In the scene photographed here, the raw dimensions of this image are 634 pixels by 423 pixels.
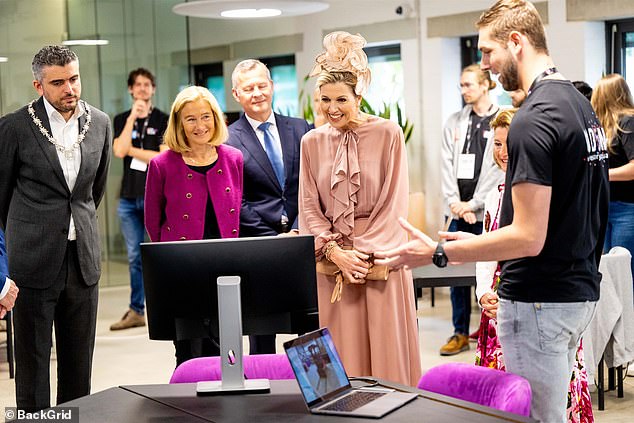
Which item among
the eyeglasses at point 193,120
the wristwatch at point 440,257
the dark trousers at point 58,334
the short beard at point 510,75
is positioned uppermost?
the short beard at point 510,75

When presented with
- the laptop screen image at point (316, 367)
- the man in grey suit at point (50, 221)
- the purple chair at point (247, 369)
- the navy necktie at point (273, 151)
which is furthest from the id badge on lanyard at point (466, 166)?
the laptop screen image at point (316, 367)

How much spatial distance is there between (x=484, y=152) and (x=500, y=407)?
4353 millimetres

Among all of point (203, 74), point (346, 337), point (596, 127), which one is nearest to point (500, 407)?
point (596, 127)

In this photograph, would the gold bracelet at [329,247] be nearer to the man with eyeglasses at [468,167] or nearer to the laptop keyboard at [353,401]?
the laptop keyboard at [353,401]

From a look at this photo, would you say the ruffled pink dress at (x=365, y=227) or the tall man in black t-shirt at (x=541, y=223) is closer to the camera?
the tall man in black t-shirt at (x=541, y=223)

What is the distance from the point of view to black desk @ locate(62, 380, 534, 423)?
2.61 metres

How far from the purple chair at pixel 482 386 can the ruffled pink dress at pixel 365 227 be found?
43.3 inches

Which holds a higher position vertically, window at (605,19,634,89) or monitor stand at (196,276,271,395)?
window at (605,19,634,89)

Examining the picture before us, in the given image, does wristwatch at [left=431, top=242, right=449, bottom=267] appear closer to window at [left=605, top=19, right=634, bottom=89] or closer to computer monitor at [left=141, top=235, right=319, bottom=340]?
computer monitor at [left=141, top=235, right=319, bottom=340]

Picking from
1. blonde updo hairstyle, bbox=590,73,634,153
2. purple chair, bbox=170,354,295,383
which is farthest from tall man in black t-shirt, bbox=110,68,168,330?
purple chair, bbox=170,354,295,383

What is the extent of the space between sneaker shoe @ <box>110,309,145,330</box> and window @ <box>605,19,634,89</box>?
4151 mm

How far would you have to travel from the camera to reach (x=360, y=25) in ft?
31.0

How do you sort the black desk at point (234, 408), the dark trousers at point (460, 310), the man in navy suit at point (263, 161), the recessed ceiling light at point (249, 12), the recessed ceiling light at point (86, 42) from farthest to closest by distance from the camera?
the recessed ceiling light at point (86, 42), the recessed ceiling light at point (249, 12), the dark trousers at point (460, 310), the man in navy suit at point (263, 161), the black desk at point (234, 408)

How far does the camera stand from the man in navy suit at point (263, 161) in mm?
4781
